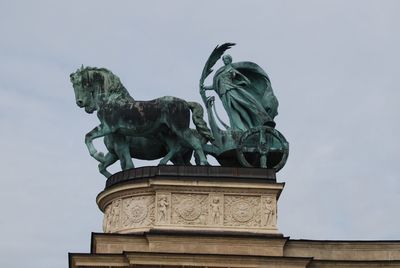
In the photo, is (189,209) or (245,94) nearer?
(189,209)

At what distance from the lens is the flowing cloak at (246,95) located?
130ft

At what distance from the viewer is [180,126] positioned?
125 feet

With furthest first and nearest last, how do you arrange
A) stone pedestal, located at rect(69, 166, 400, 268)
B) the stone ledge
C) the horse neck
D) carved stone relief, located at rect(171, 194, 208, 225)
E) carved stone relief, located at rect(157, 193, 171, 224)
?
the horse neck, the stone ledge, carved stone relief, located at rect(171, 194, 208, 225), carved stone relief, located at rect(157, 193, 171, 224), stone pedestal, located at rect(69, 166, 400, 268)

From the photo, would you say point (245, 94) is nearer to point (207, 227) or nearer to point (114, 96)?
point (114, 96)

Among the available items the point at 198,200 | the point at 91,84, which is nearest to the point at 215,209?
the point at 198,200

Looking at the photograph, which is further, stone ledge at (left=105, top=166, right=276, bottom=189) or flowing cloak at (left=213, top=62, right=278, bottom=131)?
flowing cloak at (left=213, top=62, right=278, bottom=131)

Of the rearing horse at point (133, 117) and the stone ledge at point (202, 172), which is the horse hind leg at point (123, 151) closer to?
the rearing horse at point (133, 117)

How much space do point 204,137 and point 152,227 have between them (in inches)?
156

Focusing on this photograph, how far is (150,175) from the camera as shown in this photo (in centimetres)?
3722

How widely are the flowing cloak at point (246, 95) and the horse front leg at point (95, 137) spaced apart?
449 cm

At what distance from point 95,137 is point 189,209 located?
4378 mm

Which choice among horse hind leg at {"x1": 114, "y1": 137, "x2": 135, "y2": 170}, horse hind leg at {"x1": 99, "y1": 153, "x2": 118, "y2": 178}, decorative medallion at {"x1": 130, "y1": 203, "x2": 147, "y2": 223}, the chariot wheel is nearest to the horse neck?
horse hind leg at {"x1": 114, "y1": 137, "x2": 135, "y2": 170}

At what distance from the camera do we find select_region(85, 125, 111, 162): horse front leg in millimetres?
38469

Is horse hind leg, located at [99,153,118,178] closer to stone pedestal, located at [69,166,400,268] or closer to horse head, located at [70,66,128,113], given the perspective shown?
stone pedestal, located at [69,166,400,268]
